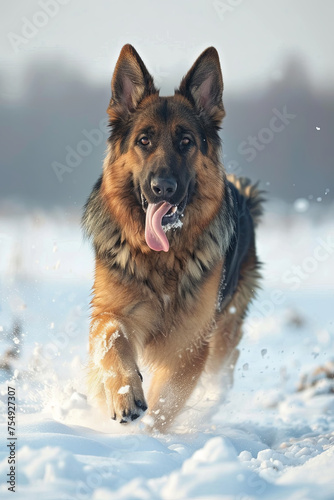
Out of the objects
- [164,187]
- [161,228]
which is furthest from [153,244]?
[164,187]

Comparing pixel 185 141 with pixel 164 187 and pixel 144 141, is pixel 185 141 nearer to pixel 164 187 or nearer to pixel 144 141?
pixel 144 141

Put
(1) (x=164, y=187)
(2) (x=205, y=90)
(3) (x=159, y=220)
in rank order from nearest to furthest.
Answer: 1. (1) (x=164, y=187)
2. (3) (x=159, y=220)
3. (2) (x=205, y=90)

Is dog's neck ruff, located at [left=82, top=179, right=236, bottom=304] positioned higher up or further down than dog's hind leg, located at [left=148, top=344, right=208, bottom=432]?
higher up

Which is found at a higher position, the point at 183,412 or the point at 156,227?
the point at 156,227

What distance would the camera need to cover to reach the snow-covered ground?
7.79ft

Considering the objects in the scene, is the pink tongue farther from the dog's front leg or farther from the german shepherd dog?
the dog's front leg

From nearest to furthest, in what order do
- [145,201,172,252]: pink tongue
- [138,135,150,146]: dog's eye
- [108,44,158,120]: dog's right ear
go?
[145,201,172,252]: pink tongue → [138,135,150,146]: dog's eye → [108,44,158,120]: dog's right ear

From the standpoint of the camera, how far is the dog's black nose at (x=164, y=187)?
10.0 feet

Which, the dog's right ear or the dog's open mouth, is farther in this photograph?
the dog's right ear

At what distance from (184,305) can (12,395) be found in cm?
139

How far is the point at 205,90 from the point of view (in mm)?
3594

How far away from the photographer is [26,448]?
2.40 meters

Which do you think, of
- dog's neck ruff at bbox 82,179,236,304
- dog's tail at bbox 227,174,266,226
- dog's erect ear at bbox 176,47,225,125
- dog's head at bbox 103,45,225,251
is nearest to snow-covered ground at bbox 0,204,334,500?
dog's neck ruff at bbox 82,179,236,304

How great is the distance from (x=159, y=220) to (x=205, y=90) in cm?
112
